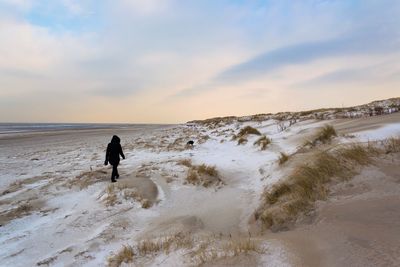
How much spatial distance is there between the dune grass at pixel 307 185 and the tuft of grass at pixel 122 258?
222 centimetres

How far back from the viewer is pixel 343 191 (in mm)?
5953

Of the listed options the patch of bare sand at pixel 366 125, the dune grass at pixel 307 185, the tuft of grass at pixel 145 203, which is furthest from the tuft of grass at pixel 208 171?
the patch of bare sand at pixel 366 125

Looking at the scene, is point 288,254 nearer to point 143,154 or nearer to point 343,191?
point 343,191

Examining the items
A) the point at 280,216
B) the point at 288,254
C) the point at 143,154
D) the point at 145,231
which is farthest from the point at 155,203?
the point at 143,154

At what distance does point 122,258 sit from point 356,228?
10.4 feet

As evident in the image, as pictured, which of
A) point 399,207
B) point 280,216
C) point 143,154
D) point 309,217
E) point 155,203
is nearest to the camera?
point 399,207

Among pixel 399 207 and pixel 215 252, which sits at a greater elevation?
pixel 399 207

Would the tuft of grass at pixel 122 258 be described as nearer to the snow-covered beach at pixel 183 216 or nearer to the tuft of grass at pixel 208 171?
the snow-covered beach at pixel 183 216

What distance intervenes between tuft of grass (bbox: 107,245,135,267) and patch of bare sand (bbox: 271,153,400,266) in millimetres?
2049

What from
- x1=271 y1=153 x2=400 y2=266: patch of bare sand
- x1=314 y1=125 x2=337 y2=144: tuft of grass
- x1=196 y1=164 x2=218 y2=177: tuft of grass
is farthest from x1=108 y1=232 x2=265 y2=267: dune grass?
x1=314 y1=125 x2=337 y2=144: tuft of grass

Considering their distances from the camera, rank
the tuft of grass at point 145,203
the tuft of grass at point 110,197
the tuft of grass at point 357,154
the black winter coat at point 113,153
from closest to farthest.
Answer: the tuft of grass at point 357,154 → the tuft of grass at point 145,203 → the tuft of grass at point 110,197 → the black winter coat at point 113,153

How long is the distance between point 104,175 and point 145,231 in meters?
5.01

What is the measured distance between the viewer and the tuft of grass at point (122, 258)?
4.86 m

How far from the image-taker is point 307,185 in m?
6.43
